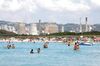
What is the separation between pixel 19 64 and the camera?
69750 mm

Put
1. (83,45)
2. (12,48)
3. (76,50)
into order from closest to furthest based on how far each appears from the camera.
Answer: (76,50) < (12,48) < (83,45)

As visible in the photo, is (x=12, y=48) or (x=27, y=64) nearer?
(x=27, y=64)

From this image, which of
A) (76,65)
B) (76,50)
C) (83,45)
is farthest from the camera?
(83,45)

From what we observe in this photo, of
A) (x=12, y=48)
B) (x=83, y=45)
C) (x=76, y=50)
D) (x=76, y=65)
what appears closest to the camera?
(x=76, y=65)

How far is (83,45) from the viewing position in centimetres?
16500

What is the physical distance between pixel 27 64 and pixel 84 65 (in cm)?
887

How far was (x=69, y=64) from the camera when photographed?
69438 mm

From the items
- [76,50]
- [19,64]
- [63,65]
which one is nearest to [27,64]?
[19,64]

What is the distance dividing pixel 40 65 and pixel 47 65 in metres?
1.12

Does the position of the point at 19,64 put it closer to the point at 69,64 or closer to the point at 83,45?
the point at 69,64

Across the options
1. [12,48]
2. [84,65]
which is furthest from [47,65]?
[12,48]

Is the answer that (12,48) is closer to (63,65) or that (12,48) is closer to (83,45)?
(83,45)

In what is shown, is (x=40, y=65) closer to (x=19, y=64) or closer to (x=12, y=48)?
(x=19, y=64)

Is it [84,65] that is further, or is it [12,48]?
[12,48]
